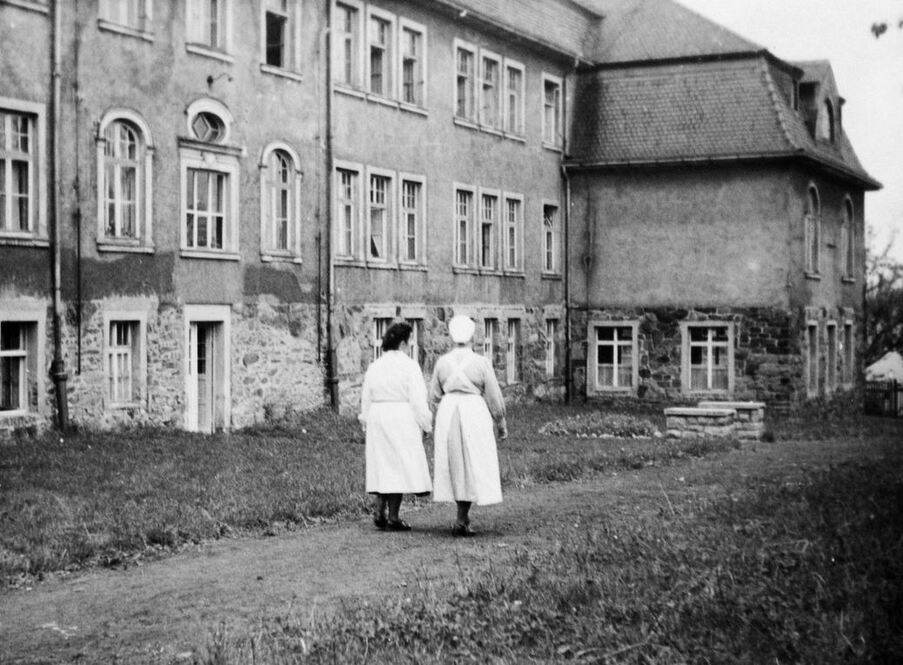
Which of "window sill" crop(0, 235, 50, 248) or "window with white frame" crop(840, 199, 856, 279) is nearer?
"window sill" crop(0, 235, 50, 248)

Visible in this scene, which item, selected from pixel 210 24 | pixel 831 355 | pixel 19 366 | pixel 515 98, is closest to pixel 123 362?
pixel 19 366

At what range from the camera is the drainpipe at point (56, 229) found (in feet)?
65.2

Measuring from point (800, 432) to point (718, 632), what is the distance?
2113cm

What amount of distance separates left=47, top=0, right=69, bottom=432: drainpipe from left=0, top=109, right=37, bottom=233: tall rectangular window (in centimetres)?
30

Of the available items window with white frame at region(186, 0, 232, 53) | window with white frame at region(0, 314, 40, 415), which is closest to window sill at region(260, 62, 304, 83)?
window with white frame at region(186, 0, 232, 53)

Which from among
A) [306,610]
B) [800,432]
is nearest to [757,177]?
[800,432]

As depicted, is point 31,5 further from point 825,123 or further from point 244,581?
point 825,123

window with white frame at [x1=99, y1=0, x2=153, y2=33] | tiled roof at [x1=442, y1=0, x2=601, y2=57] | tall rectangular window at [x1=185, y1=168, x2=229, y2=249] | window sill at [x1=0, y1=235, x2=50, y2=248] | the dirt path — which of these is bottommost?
the dirt path

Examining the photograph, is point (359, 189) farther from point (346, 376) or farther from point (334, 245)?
point (346, 376)

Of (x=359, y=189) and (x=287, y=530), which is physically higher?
(x=359, y=189)

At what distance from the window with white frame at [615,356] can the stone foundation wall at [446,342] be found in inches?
40.5

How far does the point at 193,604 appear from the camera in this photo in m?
8.61

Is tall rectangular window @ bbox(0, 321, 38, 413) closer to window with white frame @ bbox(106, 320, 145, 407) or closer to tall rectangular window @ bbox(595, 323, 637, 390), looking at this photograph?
window with white frame @ bbox(106, 320, 145, 407)

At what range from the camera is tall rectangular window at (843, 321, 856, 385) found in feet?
129
